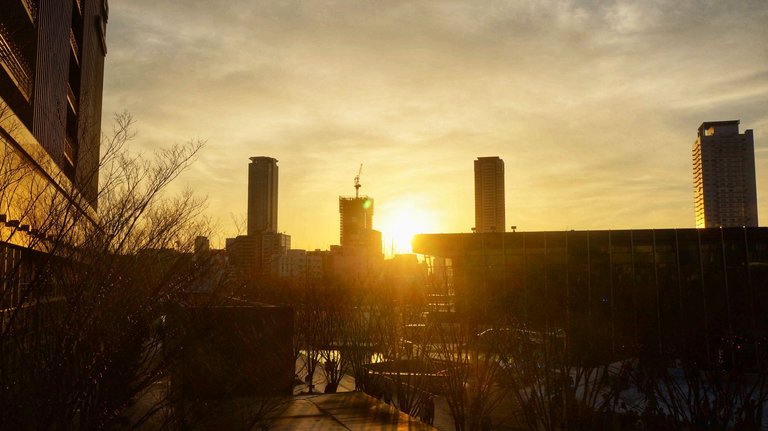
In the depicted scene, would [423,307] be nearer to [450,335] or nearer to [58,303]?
[450,335]

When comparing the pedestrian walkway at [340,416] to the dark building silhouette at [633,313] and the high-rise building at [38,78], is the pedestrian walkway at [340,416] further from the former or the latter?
the high-rise building at [38,78]

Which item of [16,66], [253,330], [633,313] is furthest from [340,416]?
[16,66]

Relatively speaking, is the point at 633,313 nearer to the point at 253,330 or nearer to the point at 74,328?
the point at 253,330

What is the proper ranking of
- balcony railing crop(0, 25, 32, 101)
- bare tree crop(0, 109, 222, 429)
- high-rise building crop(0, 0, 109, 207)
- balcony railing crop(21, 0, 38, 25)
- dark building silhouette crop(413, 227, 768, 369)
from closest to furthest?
1. bare tree crop(0, 109, 222, 429)
2. dark building silhouette crop(413, 227, 768, 369)
3. high-rise building crop(0, 0, 109, 207)
4. balcony railing crop(0, 25, 32, 101)
5. balcony railing crop(21, 0, 38, 25)

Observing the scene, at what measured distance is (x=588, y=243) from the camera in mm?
39844

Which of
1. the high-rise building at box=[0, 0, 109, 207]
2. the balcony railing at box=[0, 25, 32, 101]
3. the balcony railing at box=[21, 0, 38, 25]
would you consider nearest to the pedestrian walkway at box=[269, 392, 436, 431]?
the high-rise building at box=[0, 0, 109, 207]

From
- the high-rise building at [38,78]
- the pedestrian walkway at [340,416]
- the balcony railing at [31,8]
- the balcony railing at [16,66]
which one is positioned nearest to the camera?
the pedestrian walkway at [340,416]

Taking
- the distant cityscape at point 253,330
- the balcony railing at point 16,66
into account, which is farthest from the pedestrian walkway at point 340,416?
the balcony railing at point 16,66

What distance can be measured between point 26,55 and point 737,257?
3626 centimetres

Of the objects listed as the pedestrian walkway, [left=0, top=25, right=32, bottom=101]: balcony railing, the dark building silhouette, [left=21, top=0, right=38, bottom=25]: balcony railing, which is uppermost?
[left=21, top=0, right=38, bottom=25]: balcony railing

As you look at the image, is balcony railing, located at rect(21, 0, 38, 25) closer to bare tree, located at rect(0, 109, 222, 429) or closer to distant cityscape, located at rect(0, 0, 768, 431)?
distant cityscape, located at rect(0, 0, 768, 431)

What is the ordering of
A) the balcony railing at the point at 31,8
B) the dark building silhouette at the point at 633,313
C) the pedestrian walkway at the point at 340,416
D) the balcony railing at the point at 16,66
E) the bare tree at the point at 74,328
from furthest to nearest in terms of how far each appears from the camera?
the balcony railing at the point at 31,8 < the balcony railing at the point at 16,66 < the dark building silhouette at the point at 633,313 < the pedestrian walkway at the point at 340,416 < the bare tree at the point at 74,328

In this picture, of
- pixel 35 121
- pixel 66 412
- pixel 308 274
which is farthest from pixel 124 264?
pixel 308 274

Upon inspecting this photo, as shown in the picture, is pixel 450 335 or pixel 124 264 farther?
pixel 450 335
